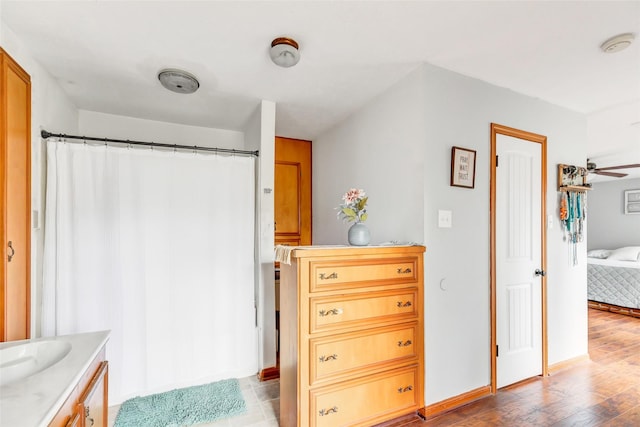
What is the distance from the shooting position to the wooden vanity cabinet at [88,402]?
3.04 feet

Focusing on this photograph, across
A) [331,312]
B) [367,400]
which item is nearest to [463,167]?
[331,312]

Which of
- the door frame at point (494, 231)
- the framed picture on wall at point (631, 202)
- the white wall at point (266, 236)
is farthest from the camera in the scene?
the framed picture on wall at point (631, 202)

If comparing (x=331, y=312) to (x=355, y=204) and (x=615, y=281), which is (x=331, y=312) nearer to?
(x=355, y=204)

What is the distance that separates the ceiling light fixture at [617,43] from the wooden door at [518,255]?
0.71 meters

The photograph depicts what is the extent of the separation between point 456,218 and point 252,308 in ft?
6.05

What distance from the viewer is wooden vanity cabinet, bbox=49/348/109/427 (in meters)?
0.93

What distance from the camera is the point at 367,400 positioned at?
71.3 inches

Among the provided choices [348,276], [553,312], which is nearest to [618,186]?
[553,312]

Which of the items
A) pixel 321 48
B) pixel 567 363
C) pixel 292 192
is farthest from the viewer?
pixel 292 192

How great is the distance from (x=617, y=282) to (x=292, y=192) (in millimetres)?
5002

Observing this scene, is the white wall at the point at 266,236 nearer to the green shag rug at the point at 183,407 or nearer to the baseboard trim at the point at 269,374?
the baseboard trim at the point at 269,374

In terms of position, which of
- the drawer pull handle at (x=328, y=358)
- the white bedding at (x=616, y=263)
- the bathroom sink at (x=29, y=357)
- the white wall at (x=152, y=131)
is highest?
the white wall at (x=152, y=131)

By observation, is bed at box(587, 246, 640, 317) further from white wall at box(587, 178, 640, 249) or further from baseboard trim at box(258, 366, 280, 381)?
baseboard trim at box(258, 366, 280, 381)

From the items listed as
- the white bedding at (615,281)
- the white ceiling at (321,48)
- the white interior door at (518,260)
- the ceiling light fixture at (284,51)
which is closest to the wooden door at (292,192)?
the white ceiling at (321,48)
